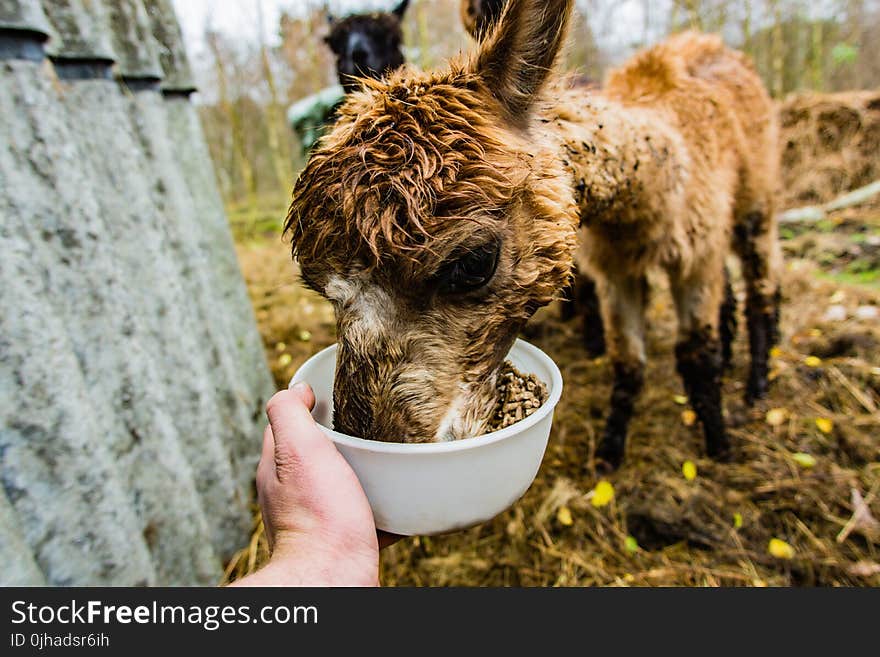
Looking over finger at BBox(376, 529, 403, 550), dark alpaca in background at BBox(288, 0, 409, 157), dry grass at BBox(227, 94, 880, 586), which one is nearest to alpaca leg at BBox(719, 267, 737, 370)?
dry grass at BBox(227, 94, 880, 586)

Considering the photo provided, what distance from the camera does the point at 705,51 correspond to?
359cm

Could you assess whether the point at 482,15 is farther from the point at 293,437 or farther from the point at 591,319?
the point at 591,319

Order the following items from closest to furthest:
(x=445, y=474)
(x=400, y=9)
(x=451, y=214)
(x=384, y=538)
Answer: (x=445, y=474) → (x=451, y=214) → (x=384, y=538) → (x=400, y=9)

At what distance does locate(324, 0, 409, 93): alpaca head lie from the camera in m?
Result: 5.39

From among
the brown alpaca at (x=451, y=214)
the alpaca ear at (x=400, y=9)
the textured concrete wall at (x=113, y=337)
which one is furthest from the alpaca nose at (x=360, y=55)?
the brown alpaca at (x=451, y=214)

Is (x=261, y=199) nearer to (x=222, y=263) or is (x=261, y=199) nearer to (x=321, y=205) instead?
(x=222, y=263)

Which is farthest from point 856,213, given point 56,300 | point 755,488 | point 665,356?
point 56,300

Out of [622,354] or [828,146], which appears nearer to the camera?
[622,354]

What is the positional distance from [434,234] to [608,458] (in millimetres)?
2627

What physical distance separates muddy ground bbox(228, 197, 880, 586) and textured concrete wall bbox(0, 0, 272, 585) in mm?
699

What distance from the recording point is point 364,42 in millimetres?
5445

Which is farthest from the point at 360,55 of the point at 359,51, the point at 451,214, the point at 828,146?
the point at 828,146

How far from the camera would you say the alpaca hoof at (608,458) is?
3.30 meters

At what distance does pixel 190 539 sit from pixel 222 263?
65.8 inches
